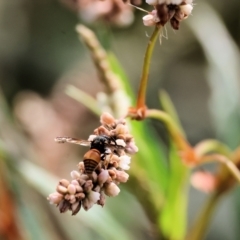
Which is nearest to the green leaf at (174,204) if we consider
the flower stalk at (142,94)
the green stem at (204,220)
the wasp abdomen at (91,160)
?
the green stem at (204,220)

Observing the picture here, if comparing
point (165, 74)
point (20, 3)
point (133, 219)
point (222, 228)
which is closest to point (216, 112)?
point (133, 219)

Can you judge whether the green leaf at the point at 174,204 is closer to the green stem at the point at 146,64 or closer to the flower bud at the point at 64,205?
the green stem at the point at 146,64

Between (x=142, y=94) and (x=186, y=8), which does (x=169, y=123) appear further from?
(x=186, y=8)

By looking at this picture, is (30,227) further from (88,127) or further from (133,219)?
(88,127)

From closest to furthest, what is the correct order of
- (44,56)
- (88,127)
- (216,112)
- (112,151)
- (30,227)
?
1. (112,151)
2. (30,227)
3. (216,112)
4. (88,127)
5. (44,56)

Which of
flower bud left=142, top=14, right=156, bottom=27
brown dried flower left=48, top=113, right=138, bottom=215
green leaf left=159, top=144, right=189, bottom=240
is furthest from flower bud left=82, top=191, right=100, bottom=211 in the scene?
green leaf left=159, top=144, right=189, bottom=240

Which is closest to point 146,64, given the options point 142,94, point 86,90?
point 142,94
